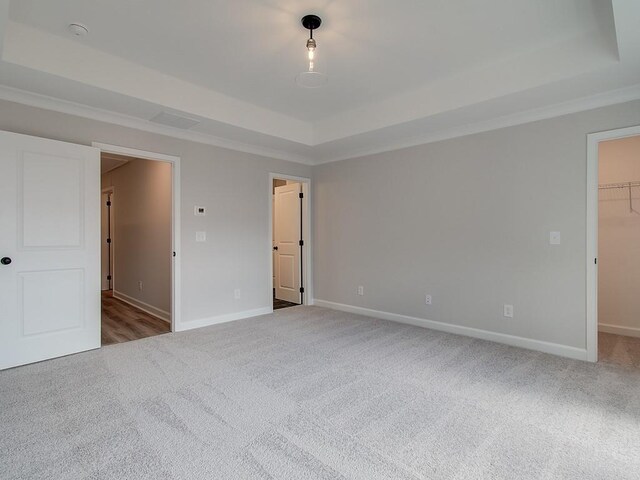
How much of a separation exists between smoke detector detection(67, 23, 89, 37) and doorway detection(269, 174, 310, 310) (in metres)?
3.06

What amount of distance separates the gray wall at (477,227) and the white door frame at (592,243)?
0.17ft

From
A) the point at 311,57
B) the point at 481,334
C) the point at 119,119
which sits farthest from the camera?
the point at 481,334

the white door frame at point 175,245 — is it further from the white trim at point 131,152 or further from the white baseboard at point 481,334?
the white baseboard at point 481,334

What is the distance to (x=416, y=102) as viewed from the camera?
3584 millimetres

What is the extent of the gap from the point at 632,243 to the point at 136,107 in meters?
5.56

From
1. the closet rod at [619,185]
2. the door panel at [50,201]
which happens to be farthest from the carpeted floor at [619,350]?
the door panel at [50,201]

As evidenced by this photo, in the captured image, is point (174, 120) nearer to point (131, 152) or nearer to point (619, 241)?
point (131, 152)

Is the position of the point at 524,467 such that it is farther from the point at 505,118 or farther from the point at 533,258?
the point at 505,118

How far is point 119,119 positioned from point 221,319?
2629 millimetres

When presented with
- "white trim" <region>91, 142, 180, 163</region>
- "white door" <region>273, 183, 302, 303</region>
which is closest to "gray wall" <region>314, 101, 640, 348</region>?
"white door" <region>273, 183, 302, 303</region>

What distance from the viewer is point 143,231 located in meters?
5.28

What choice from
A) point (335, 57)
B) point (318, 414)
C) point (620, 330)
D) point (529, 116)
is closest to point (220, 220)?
point (335, 57)

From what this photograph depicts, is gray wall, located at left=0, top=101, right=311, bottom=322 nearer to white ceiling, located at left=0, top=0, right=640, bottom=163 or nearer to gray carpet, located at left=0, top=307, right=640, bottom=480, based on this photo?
white ceiling, located at left=0, top=0, right=640, bottom=163

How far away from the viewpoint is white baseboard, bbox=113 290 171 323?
4.68 m
